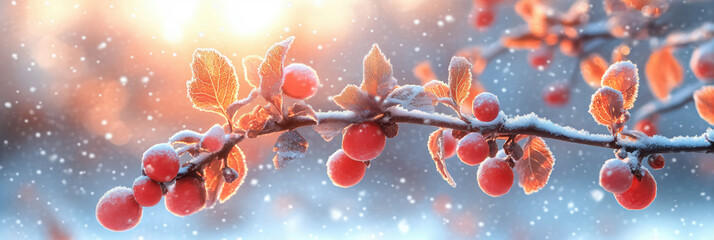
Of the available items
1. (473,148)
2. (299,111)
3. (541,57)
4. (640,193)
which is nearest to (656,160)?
(640,193)

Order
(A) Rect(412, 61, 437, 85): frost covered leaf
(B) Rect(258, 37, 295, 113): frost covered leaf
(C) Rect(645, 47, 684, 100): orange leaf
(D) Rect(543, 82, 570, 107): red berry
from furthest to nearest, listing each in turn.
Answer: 1. (A) Rect(412, 61, 437, 85): frost covered leaf
2. (D) Rect(543, 82, 570, 107): red berry
3. (C) Rect(645, 47, 684, 100): orange leaf
4. (B) Rect(258, 37, 295, 113): frost covered leaf

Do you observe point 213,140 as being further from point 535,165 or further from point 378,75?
point 535,165

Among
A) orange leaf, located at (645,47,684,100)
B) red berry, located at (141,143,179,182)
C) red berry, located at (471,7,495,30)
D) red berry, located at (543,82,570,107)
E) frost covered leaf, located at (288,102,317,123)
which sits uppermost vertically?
frost covered leaf, located at (288,102,317,123)

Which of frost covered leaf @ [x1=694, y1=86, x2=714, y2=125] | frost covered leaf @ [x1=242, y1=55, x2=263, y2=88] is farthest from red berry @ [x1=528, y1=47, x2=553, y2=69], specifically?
frost covered leaf @ [x1=242, y1=55, x2=263, y2=88]

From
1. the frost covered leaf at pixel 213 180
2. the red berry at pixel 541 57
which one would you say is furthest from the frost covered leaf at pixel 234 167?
the red berry at pixel 541 57

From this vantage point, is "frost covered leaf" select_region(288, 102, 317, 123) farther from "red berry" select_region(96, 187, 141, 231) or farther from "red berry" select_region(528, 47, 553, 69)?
"red berry" select_region(528, 47, 553, 69)

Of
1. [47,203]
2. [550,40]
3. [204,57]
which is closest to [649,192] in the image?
[204,57]
